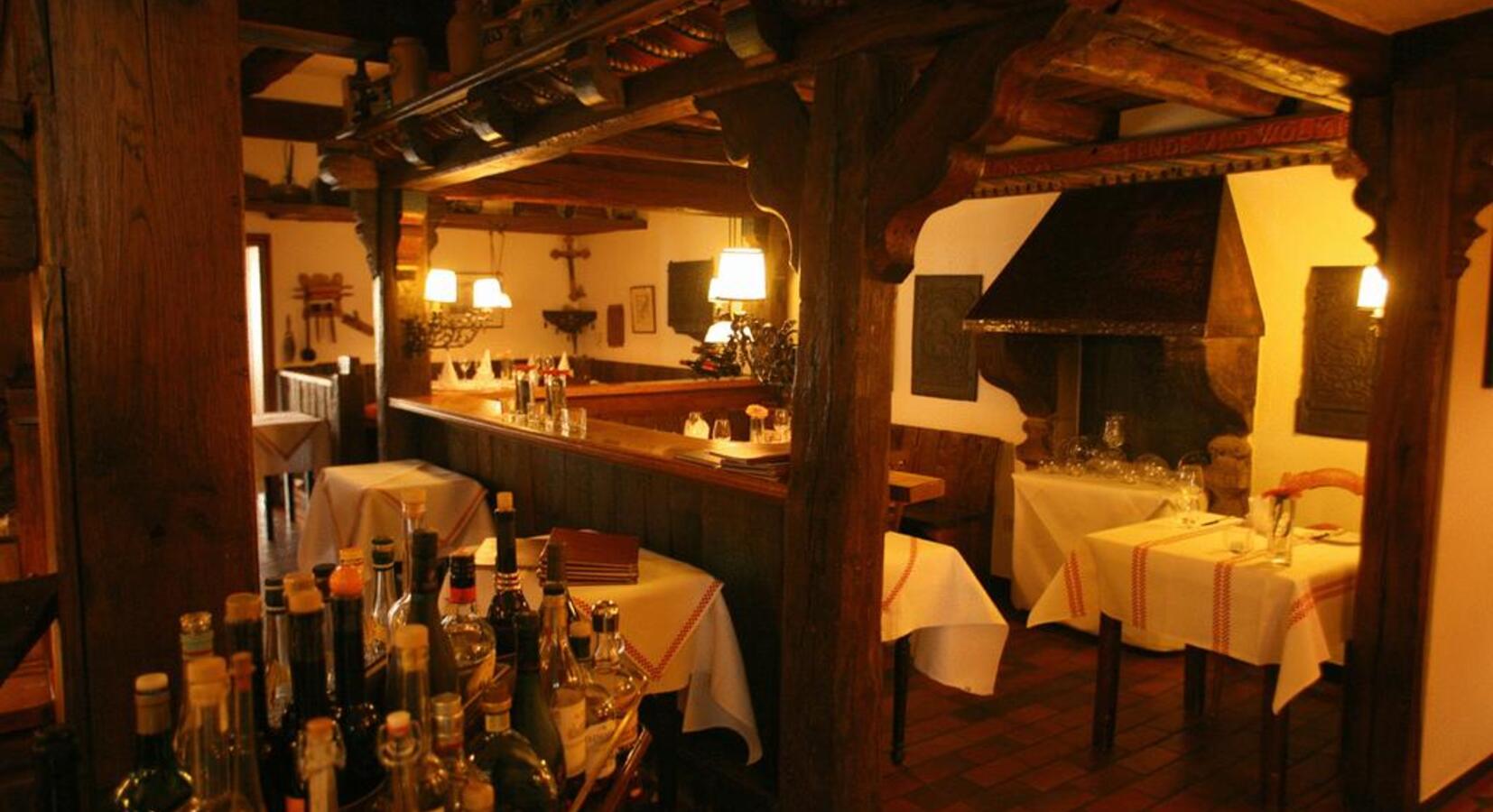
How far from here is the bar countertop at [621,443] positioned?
9.91 ft

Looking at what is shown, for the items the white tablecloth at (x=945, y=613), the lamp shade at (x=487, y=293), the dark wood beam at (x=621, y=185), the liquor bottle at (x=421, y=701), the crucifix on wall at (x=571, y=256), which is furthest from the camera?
the crucifix on wall at (x=571, y=256)

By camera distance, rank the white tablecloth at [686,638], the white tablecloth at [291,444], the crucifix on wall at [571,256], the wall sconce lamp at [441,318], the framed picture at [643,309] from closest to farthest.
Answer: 1. the white tablecloth at [686,638]
2. the wall sconce lamp at [441,318]
3. the white tablecloth at [291,444]
4. the framed picture at [643,309]
5. the crucifix on wall at [571,256]

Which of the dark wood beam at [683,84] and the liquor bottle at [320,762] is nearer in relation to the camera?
the liquor bottle at [320,762]

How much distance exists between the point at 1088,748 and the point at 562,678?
290 centimetres

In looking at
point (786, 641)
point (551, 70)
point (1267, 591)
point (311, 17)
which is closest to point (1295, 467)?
point (1267, 591)

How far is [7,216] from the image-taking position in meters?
1.42

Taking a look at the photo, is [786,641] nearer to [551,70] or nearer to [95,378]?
[95,378]

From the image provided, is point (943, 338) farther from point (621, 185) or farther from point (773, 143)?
point (773, 143)

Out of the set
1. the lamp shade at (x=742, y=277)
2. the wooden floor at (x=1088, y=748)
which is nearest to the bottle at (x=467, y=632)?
the wooden floor at (x=1088, y=748)

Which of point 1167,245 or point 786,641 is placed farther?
point 1167,245

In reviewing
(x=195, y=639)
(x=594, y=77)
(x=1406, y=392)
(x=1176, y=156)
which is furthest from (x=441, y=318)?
(x=195, y=639)

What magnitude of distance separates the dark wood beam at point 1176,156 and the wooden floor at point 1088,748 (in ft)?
7.51

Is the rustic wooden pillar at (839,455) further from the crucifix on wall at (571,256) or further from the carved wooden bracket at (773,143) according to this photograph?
the crucifix on wall at (571,256)

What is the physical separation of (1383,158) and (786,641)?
2418 mm
